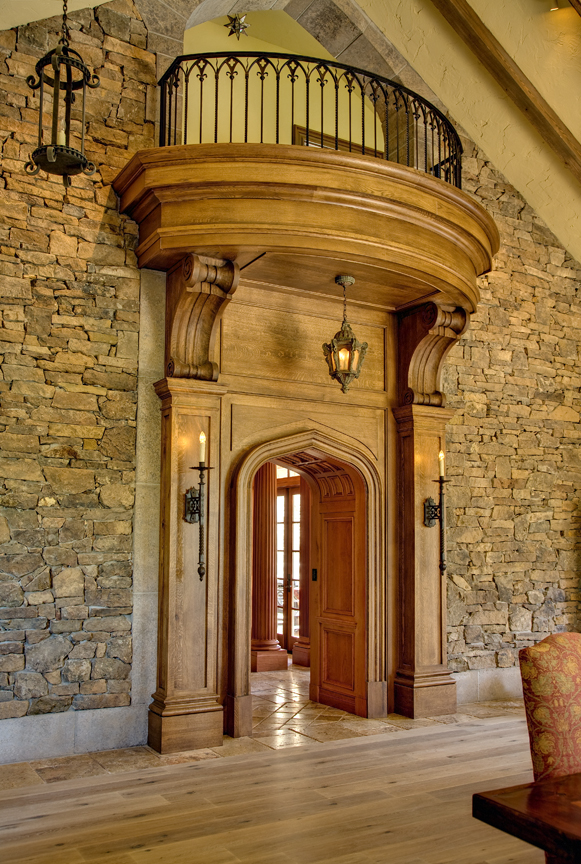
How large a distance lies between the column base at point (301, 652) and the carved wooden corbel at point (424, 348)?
11.3 ft

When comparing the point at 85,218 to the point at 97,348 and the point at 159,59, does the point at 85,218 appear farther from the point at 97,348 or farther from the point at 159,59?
the point at 159,59

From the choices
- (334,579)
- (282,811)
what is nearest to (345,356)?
(334,579)

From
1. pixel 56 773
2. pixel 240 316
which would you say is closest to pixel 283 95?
pixel 240 316

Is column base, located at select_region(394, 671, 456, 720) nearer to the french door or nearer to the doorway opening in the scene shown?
the doorway opening

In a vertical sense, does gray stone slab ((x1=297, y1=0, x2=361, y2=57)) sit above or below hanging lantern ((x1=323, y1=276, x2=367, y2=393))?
above

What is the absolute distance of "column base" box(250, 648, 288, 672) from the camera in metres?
7.87

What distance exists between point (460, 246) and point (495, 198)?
1.97 metres

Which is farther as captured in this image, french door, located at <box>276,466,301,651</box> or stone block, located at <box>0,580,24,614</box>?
french door, located at <box>276,466,301,651</box>

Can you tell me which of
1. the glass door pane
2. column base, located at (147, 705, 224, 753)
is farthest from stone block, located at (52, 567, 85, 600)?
the glass door pane

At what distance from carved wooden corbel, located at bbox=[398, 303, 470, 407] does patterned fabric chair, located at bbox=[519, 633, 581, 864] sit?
3.80 m

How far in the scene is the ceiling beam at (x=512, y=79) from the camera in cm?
621

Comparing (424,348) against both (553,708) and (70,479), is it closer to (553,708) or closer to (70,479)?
(70,479)

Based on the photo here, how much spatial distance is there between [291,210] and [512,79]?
3.06 metres

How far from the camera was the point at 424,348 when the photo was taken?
20.3 ft
